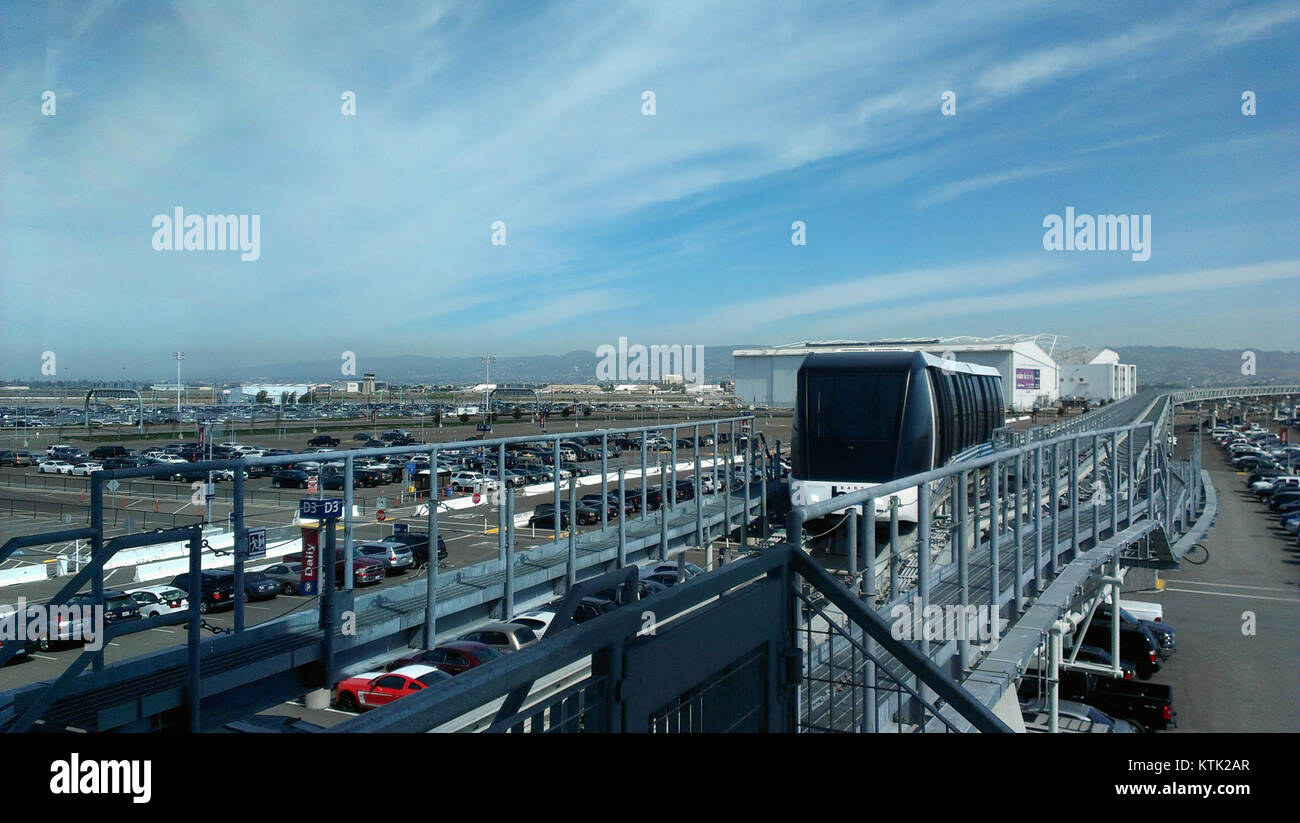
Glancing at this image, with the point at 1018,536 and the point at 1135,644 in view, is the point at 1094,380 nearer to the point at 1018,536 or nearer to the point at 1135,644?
the point at 1135,644

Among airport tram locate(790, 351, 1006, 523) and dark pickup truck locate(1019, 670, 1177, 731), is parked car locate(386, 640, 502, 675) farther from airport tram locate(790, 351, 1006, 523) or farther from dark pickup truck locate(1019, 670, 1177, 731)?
dark pickup truck locate(1019, 670, 1177, 731)

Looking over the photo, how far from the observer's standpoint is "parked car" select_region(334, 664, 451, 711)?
11.8m

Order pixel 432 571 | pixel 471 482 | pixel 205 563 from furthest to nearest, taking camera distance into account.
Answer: pixel 471 482, pixel 432 571, pixel 205 563

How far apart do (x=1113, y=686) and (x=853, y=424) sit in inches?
399

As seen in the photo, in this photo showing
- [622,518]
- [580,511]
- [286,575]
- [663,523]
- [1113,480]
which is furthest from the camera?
[580,511]

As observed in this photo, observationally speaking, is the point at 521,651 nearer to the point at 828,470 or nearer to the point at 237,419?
the point at 828,470

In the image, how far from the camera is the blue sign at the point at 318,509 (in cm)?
479

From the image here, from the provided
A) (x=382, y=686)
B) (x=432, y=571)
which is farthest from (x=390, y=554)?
(x=382, y=686)

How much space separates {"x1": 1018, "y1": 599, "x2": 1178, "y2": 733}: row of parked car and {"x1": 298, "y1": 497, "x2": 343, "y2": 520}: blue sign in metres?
10.5

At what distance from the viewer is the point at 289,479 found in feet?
17.3

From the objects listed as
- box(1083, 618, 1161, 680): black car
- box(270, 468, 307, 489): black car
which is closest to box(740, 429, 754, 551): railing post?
box(270, 468, 307, 489): black car

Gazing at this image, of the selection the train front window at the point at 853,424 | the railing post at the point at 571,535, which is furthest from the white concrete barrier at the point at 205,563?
the train front window at the point at 853,424

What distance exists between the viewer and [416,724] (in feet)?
4.84
